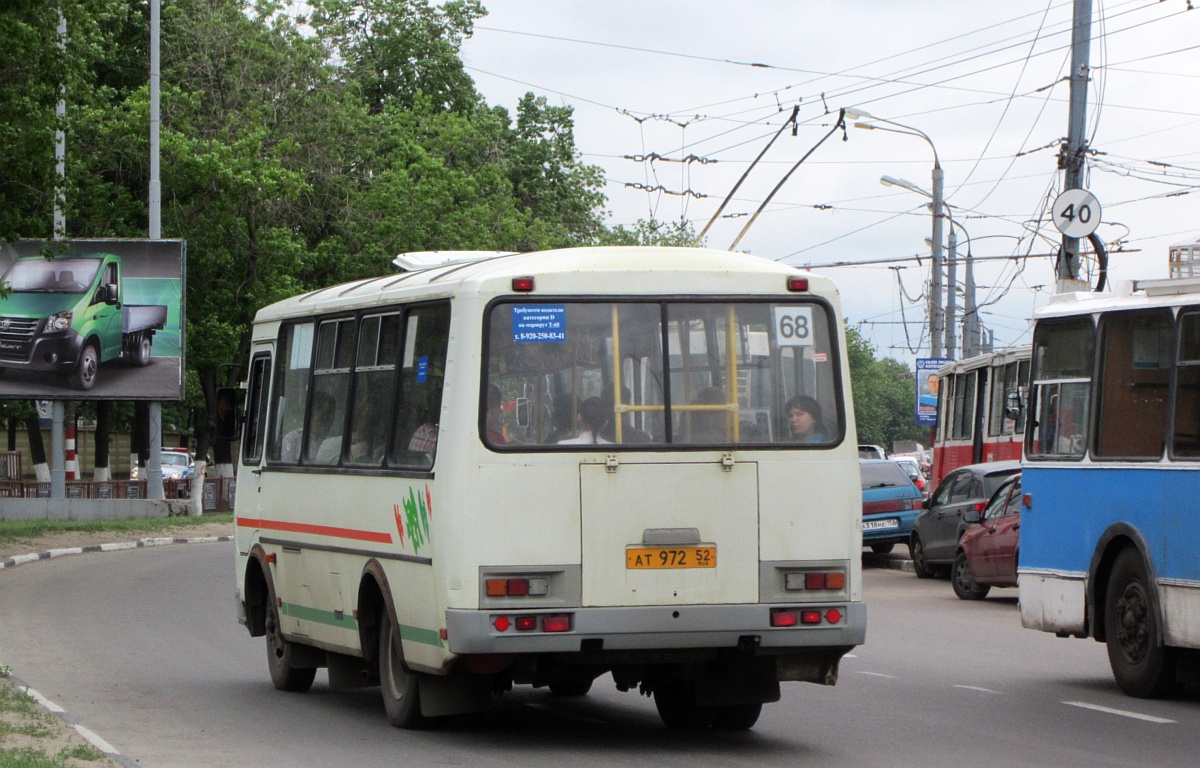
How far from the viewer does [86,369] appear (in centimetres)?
3956

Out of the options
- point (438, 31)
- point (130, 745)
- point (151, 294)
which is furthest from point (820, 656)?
point (438, 31)

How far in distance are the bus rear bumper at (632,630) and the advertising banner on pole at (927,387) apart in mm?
29746

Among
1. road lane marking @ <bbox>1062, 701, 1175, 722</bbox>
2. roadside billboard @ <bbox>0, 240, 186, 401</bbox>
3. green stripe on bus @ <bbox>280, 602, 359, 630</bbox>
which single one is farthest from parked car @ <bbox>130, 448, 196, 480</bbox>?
road lane marking @ <bbox>1062, 701, 1175, 722</bbox>

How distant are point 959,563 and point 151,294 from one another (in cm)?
2266

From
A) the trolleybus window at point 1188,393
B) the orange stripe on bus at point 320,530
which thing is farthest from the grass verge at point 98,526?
the trolleybus window at point 1188,393

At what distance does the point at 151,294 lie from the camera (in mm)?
39406

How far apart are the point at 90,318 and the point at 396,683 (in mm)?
30324

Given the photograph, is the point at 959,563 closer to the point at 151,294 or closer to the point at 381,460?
the point at 381,460

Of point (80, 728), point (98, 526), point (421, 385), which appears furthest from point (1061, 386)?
point (98, 526)

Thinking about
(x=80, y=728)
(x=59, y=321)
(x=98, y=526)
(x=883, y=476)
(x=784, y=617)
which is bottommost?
(x=98, y=526)

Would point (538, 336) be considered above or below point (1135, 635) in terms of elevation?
above

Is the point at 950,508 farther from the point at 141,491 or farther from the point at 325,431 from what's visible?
the point at 141,491

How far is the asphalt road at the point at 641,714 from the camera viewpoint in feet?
31.8

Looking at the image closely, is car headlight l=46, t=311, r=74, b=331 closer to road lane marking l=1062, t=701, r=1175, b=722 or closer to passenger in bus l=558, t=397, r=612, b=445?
road lane marking l=1062, t=701, r=1175, b=722
